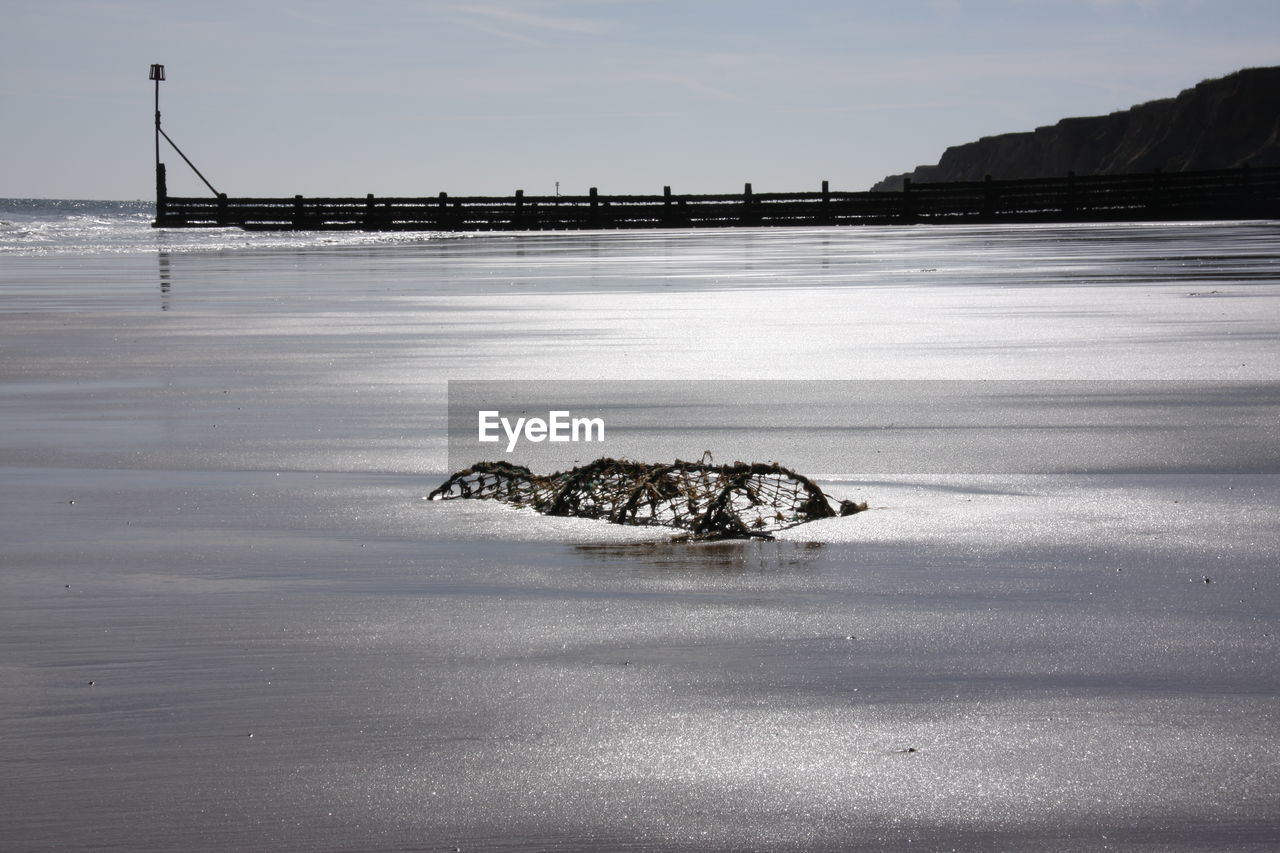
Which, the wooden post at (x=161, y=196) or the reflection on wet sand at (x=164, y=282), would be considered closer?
the reflection on wet sand at (x=164, y=282)

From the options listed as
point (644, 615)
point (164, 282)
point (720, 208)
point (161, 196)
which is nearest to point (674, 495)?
point (644, 615)

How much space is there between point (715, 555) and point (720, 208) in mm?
49043

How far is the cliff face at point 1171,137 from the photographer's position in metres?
108

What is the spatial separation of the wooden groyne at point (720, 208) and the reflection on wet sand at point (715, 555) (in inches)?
1840

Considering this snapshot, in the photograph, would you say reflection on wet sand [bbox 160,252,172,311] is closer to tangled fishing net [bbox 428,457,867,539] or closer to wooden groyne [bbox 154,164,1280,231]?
tangled fishing net [bbox 428,457,867,539]

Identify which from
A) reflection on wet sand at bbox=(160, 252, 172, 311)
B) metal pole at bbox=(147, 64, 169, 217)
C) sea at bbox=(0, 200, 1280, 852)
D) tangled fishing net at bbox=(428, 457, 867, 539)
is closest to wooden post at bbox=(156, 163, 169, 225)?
metal pole at bbox=(147, 64, 169, 217)

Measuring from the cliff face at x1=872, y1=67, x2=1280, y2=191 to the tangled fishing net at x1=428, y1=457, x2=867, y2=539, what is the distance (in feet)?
311

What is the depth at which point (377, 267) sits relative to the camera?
21938mm

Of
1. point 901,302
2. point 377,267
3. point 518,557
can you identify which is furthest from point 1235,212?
point 518,557

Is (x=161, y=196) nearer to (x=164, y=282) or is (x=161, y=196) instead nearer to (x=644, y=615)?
(x=164, y=282)

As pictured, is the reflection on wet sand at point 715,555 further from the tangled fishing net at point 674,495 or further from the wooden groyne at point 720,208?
the wooden groyne at point 720,208

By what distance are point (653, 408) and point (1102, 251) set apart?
17.8m

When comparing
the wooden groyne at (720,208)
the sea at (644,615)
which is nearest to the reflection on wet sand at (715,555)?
the sea at (644,615)

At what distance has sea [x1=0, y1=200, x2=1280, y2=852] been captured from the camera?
95.7 inches
